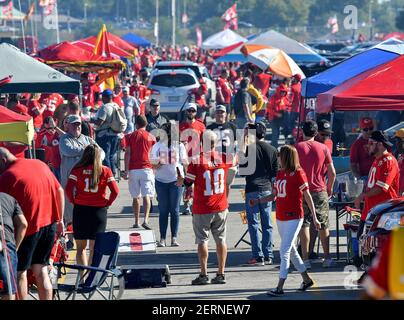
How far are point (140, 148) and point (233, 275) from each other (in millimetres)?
3591

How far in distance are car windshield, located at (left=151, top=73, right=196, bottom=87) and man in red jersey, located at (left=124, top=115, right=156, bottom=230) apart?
17367 millimetres

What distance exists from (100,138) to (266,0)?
4298 inches

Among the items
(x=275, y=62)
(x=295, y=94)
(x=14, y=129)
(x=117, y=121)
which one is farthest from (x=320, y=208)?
(x=275, y=62)

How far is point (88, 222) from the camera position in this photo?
13.4 metres

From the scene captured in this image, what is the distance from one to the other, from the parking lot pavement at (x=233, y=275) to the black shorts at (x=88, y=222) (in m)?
0.76

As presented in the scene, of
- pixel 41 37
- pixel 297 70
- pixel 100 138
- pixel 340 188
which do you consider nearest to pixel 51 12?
pixel 297 70

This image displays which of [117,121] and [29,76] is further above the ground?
[29,76]

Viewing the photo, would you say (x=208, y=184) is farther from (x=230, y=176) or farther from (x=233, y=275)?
(x=233, y=275)

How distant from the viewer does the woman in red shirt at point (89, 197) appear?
13398 mm

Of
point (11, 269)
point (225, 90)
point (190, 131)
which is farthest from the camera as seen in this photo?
point (225, 90)

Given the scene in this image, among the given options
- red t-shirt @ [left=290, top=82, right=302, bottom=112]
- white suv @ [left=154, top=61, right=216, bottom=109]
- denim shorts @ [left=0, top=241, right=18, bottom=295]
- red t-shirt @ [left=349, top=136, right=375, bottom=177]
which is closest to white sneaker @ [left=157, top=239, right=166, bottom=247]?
red t-shirt @ [left=349, top=136, right=375, bottom=177]

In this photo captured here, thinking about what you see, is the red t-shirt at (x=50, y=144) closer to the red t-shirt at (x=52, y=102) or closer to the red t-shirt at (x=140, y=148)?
the red t-shirt at (x=140, y=148)

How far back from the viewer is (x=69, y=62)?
88.4ft

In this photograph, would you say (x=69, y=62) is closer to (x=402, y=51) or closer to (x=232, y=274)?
(x=402, y=51)
